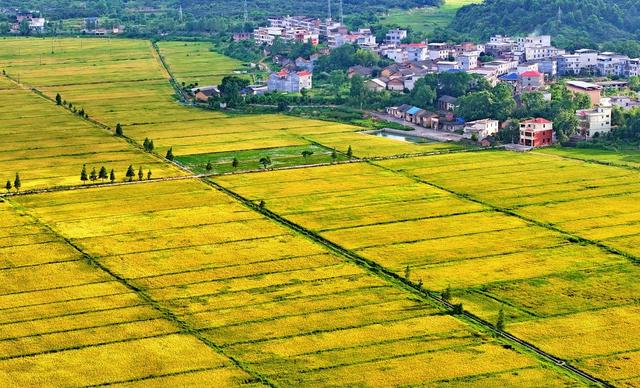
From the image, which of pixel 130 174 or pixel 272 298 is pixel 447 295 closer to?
pixel 272 298

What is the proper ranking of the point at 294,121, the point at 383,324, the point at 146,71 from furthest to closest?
1. the point at 146,71
2. the point at 294,121
3. the point at 383,324

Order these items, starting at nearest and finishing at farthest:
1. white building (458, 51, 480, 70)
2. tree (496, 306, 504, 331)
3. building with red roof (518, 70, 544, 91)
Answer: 1. tree (496, 306, 504, 331)
2. building with red roof (518, 70, 544, 91)
3. white building (458, 51, 480, 70)

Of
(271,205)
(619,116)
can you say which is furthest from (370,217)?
(619,116)

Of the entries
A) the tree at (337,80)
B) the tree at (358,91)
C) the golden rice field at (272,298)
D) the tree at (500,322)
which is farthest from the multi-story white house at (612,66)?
the tree at (500,322)

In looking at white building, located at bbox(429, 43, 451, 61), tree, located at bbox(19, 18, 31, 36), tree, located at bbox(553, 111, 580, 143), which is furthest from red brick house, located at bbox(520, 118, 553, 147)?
tree, located at bbox(19, 18, 31, 36)

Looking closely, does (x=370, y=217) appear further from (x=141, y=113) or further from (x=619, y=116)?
(x=141, y=113)

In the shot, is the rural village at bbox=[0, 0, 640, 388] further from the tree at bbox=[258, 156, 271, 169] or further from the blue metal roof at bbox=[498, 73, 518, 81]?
the blue metal roof at bbox=[498, 73, 518, 81]
